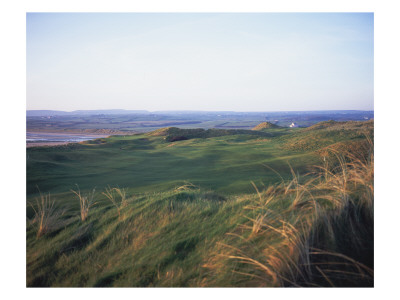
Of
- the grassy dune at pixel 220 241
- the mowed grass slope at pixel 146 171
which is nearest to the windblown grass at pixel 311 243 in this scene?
the grassy dune at pixel 220 241

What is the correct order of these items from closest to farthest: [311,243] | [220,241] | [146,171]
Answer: [311,243], [220,241], [146,171]

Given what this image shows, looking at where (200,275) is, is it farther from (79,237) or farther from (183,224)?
(79,237)

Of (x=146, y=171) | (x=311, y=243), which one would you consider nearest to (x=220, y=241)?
(x=311, y=243)

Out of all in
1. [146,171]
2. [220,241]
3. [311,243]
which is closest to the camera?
[311,243]

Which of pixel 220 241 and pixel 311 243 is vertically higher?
pixel 311 243

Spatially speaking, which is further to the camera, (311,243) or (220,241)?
(220,241)

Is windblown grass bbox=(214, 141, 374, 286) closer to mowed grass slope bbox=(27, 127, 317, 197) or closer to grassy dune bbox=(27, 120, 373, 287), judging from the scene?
grassy dune bbox=(27, 120, 373, 287)

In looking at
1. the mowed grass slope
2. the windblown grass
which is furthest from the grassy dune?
the mowed grass slope

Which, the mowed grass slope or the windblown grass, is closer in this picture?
the windblown grass

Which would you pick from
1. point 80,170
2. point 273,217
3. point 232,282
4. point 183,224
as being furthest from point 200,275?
point 80,170

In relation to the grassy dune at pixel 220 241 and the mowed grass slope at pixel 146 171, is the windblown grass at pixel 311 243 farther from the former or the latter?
the mowed grass slope at pixel 146 171

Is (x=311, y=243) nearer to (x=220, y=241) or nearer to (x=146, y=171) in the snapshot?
(x=220, y=241)
